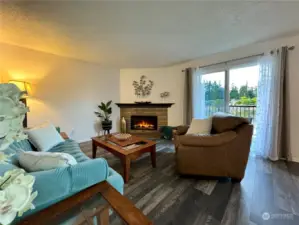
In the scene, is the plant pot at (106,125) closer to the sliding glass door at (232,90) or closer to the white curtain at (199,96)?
the white curtain at (199,96)

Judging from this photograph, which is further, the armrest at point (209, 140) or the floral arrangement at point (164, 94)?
the floral arrangement at point (164, 94)

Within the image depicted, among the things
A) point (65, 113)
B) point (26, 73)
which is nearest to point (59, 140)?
point (65, 113)

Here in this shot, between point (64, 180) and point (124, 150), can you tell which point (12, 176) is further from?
point (124, 150)

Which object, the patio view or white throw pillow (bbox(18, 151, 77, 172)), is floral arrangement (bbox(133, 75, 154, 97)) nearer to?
the patio view

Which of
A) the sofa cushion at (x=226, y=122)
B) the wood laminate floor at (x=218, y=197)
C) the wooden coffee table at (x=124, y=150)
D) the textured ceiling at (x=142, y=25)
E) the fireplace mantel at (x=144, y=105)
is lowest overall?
the wood laminate floor at (x=218, y=197)

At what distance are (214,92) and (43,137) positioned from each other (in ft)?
12.0

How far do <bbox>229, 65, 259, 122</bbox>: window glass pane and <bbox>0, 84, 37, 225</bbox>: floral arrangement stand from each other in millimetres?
3735

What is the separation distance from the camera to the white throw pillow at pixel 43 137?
2.04 meters

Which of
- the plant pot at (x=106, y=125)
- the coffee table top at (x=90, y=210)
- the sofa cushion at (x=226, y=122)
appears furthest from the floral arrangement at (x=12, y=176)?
the plant pot at (x=106, y=125)

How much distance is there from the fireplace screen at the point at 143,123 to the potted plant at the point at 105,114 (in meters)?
0.80

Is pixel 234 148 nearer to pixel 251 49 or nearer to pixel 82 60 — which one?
pixel 251 49

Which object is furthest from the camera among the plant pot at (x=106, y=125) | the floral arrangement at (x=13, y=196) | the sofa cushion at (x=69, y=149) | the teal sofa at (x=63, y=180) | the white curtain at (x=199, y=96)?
the plant pot at (x=106, y=125)

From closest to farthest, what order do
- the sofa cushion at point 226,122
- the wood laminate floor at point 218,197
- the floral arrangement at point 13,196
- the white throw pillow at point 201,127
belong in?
the floral arrangement at point 13,196
the wood laminate floor at point 218,197
the sofa cushion at point 226,122
the white throw pillow at point 201,127

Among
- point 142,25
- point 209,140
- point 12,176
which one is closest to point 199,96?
point 209,140
